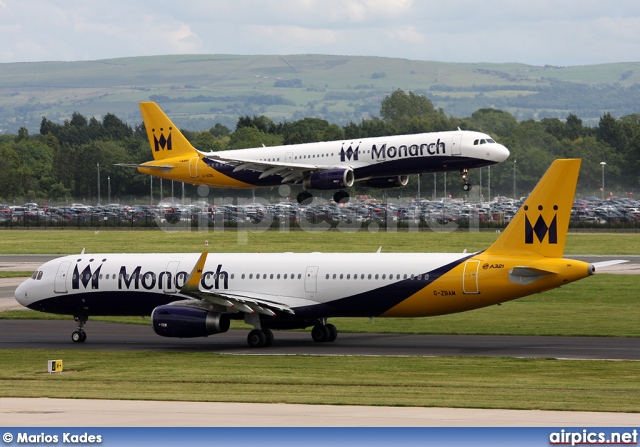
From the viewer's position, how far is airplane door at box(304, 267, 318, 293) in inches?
1870

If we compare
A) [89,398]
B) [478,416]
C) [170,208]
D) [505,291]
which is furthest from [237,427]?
[170,208]

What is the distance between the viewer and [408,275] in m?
45.7

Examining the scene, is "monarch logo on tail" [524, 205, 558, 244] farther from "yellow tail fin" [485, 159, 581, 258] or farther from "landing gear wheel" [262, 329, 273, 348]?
"landing gear wheel" [262, 329, 273, 348]

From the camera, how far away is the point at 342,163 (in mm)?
60875

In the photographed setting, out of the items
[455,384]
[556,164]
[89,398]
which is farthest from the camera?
[556,164]

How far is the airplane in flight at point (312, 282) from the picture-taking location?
43625 mm

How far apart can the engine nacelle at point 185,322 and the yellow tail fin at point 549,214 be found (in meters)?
11.9

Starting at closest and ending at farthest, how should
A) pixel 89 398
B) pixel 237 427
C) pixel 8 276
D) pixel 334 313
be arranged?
pixel 237 427, pixel 89 398, pixel 334 313, pixel 8 276

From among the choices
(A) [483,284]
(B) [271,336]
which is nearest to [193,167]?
(B) [271,336]

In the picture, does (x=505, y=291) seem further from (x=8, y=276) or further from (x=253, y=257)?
(x=8, y=276)

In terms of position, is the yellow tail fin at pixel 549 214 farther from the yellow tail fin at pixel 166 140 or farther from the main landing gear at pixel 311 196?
the yellow tail fin at pixel 166 140

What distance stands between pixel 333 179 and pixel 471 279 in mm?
16281

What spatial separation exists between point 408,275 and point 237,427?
21575 millimetres

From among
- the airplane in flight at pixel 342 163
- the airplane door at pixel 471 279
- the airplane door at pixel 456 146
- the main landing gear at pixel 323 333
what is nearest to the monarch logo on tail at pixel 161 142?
the airplane in flight at pixel 342 163
